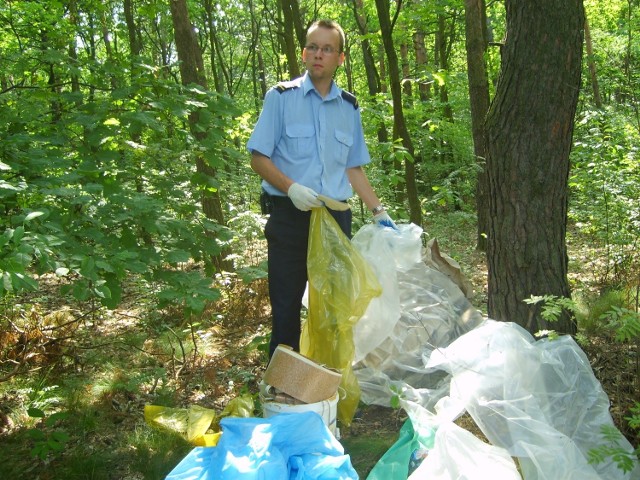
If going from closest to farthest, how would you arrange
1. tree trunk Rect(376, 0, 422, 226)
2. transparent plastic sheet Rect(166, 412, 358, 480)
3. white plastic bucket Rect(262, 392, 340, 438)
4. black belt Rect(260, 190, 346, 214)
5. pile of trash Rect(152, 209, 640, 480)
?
transparent plastic sheet Rect(166, 412, 358, 480) < pile of trash Rect(152, 209, 640, 480) < white plastic bucket Rect(262, 392, 340, 438) < black belt Rect(260, 190, 346, 214) < tree trunk Rect(376, 0, 422, 226)

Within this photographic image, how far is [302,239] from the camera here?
2.87 m

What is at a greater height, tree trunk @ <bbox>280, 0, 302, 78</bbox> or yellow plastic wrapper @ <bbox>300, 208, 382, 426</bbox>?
tree trunk @ <bbox>280, 0, 302, 78</bbox>

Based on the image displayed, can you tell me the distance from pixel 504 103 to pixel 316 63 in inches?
42.1

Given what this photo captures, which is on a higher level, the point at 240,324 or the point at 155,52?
the point at 155,52

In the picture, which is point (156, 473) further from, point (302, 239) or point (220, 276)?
point (220, 276)

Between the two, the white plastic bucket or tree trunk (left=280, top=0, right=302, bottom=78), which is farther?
tree trunk (left=280, top=0, right=302, bottom=78)

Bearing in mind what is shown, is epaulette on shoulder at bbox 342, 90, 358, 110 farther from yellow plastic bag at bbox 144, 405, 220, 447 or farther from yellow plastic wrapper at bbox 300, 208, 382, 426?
yellow plastic bag at bbox 144, 405, 220, 447

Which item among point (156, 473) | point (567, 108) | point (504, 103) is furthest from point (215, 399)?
point (567, 108)

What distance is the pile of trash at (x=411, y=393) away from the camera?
72.9 inches

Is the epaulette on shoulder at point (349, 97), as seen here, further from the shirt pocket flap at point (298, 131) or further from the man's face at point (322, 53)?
the shirt pocket flap at point (298, 131)

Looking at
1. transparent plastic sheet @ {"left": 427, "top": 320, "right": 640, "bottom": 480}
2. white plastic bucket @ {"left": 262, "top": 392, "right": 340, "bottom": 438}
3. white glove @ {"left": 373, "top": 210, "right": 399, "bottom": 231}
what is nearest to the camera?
transparent plastic sheet @ {"left": 427, "top": 320, "right": 640, "bottom": 480}

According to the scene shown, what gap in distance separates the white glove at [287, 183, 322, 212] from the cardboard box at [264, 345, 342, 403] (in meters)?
0.76

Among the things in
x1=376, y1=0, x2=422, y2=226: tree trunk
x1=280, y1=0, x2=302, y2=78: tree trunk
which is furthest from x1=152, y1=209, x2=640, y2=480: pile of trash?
x1=280, y1=0, x2=302, y2=78: tree trunk

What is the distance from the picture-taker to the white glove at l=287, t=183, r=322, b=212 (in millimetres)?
2602
